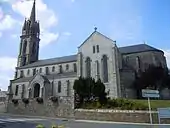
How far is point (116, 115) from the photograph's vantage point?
68.2ft

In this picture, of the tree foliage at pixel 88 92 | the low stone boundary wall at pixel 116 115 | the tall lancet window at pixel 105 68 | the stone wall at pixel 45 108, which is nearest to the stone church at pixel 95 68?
the tall lancet window at pixel 105 68

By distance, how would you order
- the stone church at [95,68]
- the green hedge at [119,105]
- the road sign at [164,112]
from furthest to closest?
the stone church at [95,68]
the green hedge at [119,105]
the road sign at [164,112]

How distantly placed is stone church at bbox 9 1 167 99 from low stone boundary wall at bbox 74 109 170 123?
16074 mm

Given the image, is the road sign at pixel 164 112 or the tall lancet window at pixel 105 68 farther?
the tall lancet window at pixel 105 68

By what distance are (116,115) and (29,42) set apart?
54234 mm

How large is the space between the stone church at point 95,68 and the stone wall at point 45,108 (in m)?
9.63

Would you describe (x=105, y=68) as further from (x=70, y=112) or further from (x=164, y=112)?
(x=164, y=112)

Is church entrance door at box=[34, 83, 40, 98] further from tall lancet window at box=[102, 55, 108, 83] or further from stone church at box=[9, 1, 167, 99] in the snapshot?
tall lancet window at box=[102, 55, 108, 83]

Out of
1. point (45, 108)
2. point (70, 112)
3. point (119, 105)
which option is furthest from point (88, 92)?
point (45, 108)

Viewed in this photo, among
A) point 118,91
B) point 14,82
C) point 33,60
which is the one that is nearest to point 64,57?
point 33,60

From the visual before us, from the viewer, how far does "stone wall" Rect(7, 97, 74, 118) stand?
25.4m

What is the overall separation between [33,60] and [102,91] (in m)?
47.4

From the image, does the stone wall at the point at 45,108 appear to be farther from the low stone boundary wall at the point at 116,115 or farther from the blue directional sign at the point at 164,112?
the blue directional sign at the point at 164,112

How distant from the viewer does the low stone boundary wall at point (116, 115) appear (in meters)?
19.1
